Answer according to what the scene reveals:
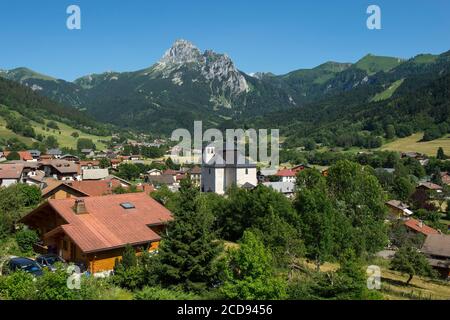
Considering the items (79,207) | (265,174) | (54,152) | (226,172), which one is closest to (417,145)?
(265,174)

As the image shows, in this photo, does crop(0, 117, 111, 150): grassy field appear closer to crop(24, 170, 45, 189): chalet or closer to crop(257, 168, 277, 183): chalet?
crop(24, 170, 45, 189): chalet

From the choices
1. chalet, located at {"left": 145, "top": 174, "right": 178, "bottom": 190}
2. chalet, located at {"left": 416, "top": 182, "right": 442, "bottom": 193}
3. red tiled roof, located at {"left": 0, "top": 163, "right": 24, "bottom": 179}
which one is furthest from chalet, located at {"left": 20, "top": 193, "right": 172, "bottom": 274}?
chalet, located at {"left": 416, "top": 182, "right": 442, "bottom": 193}

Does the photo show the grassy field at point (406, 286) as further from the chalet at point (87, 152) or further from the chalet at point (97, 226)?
the chalet at point (87, 152)

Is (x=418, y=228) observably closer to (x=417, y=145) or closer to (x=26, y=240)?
(x=26, y=240)

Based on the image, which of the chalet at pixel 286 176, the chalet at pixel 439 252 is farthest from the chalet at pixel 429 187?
the chalet at pixel 439 252

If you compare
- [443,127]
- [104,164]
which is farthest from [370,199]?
[443,127]
